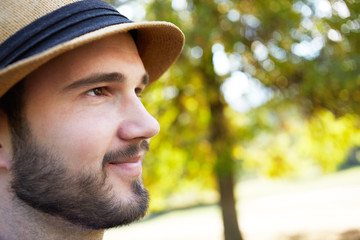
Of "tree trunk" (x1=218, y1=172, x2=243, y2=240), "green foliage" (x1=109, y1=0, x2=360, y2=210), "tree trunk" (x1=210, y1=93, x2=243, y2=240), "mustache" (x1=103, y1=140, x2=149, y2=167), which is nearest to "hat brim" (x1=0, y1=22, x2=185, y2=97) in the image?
"mustache" (x1=103, y1=140, x2=149, y2=167)

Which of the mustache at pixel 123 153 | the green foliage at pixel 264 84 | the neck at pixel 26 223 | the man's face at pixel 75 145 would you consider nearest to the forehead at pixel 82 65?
the man's face at pixel 75 145

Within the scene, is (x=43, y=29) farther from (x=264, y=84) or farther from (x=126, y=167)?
(x=264, y=84)

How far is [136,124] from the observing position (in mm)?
1482

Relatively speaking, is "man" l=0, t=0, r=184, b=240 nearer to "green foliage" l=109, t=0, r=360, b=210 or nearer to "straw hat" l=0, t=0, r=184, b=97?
"straw hat" l=0, t=0, r=184, b=97

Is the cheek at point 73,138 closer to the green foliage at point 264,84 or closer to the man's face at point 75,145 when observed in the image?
the man's face at point 75,145

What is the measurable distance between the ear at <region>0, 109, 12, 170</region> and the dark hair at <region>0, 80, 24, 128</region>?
3cm

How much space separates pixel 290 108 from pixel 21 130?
6876mm

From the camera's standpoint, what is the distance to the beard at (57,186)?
1385 mm

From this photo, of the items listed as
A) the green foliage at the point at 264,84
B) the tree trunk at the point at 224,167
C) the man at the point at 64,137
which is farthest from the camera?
the tree trunk at the point at 224,167

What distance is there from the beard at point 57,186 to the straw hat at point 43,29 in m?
0.25

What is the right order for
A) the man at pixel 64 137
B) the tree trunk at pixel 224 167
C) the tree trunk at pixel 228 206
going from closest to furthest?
the man at pixel 64 137, the tree trunk at pixel 224 167, the tree trunk at pixel 228 206

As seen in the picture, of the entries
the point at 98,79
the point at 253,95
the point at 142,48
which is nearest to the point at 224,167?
the point at 253,95

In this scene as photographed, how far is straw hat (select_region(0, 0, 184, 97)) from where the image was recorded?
1.24 metres

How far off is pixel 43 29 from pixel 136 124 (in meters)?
0.51
